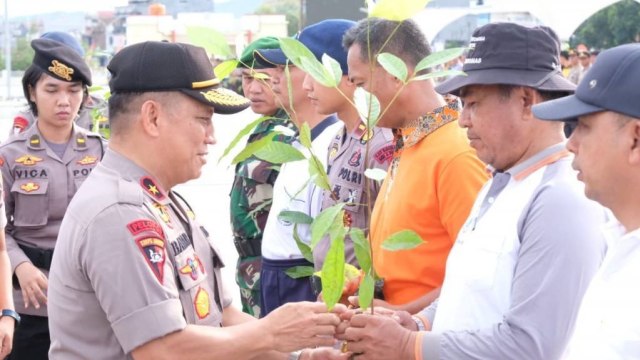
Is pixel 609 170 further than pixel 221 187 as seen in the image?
No

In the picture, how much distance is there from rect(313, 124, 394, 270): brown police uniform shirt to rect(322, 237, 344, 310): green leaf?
0.89 meters

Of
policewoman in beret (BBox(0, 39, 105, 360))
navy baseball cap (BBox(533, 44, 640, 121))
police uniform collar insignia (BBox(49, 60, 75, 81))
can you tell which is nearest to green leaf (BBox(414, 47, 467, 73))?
navy baseball cap (BBox(533, 44, 640, 121))

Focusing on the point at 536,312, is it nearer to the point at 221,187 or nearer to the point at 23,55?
the point at 221,187

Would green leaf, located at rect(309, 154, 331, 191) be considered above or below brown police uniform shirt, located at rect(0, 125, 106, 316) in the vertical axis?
above

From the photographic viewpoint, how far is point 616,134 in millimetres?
1986

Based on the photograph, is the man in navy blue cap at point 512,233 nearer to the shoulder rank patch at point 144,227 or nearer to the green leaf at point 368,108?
the green leaf at point 368,108

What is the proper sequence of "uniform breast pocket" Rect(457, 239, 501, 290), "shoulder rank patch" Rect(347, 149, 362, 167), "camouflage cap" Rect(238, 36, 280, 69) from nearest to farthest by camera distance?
1. "uniform breast pocket" Rect(457, 239, 501, 290)
2. "shoulder rank patch" Rect(347, 149, 362, 167)
3. "camouflage cap" Rect(238, 36, 280, 69)

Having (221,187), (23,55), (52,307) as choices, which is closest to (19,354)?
(52,307)

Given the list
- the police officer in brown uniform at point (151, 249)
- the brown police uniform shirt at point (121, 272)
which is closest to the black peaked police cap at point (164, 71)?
the police officer in brown uniform at point (151, 249)

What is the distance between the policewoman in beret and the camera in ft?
14.0

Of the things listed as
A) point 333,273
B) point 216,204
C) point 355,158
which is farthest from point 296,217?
point 216,204

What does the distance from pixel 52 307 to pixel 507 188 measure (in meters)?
1.23

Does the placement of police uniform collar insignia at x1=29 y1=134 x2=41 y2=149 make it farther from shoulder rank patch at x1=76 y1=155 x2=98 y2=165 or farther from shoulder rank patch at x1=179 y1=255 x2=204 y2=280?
shoulder rank patch at x1=179 y1=255 x2=204 y2=280

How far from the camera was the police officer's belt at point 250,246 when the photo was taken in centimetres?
433
